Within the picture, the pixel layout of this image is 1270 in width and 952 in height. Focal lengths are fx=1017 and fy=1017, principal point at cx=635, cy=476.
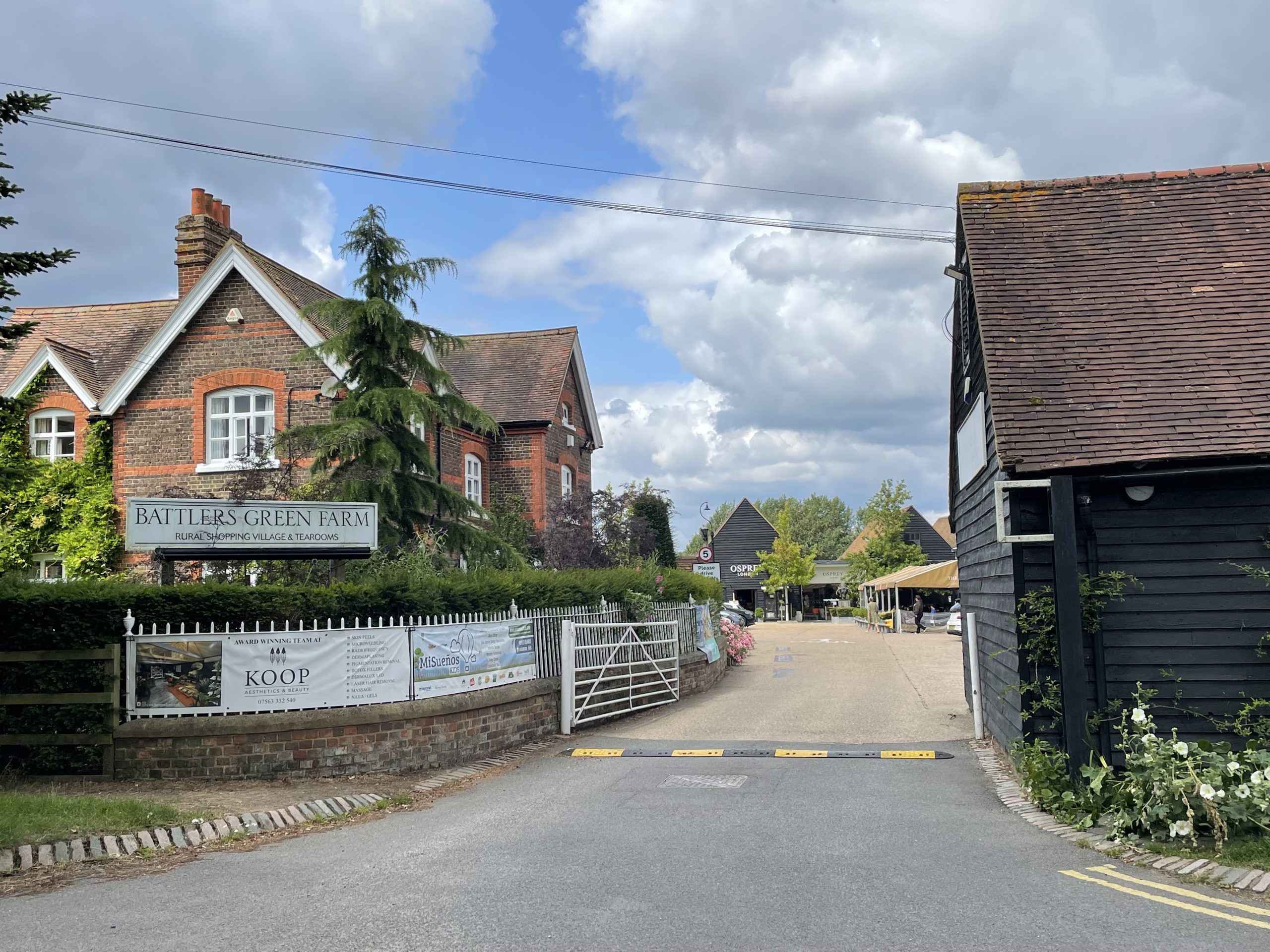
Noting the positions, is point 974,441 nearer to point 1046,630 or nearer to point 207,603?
point 1046,630

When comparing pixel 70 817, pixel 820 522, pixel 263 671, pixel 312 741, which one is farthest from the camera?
pixel 820 522

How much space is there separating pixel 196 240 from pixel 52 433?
16.6ft

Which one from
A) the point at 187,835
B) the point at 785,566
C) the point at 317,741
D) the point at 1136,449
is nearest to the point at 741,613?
the point at 785,566

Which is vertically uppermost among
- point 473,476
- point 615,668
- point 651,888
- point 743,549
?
point 473,476

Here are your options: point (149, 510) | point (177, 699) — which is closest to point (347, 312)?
point (149, 510)

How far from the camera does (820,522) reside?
107062 millimetres

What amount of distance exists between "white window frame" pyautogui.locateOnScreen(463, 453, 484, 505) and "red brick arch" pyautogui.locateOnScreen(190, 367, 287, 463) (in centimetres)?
644

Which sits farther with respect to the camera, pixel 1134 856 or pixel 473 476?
pixel 473 476

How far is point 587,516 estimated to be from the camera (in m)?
24.7

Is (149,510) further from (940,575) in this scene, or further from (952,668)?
(940,575)

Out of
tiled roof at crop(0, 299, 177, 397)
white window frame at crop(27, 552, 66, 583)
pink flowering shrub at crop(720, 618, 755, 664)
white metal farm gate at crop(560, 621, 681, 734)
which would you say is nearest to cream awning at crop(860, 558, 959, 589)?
pink flowering shrub at crop(720, 618, 755, 664)

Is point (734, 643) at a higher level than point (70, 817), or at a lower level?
lower

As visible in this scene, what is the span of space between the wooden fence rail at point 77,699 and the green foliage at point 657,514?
19943 millimetres

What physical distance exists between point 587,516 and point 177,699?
15.0m
